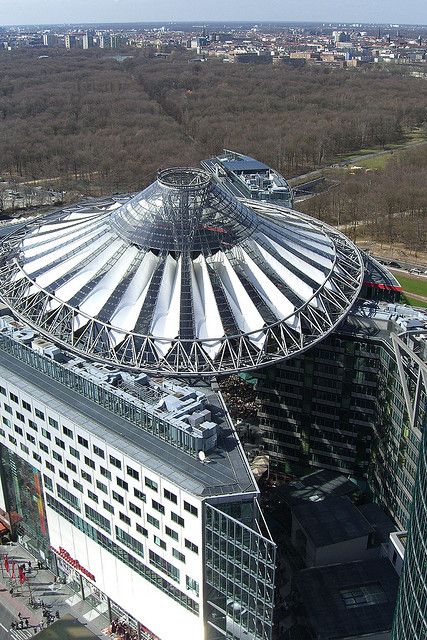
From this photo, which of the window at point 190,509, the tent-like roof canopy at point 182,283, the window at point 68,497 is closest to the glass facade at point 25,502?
the window at point 68,497

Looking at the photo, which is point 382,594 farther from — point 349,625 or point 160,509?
point 160,509

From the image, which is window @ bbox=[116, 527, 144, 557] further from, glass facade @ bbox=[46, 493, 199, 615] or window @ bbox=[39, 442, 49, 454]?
window @ bbox=[39, 442, 49, 454]

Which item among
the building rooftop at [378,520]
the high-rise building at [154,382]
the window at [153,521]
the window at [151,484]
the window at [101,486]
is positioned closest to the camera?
the high-rise building at [154,382]

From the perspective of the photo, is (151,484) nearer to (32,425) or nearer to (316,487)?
(32,425)

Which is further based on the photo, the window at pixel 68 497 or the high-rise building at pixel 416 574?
the window at pixel 68 497

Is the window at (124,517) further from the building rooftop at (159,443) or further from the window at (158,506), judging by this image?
the building rooftop at (159,443)

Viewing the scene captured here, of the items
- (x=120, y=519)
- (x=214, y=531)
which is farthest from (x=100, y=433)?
(x=214, y=531)
